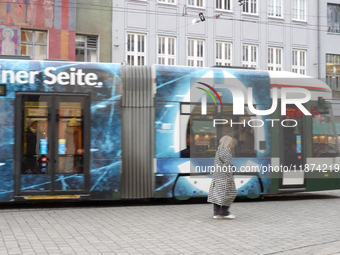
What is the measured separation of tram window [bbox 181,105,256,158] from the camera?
452 inches

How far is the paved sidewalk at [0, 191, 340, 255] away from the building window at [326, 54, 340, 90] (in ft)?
71.8

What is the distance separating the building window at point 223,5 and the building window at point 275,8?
2.87 meters

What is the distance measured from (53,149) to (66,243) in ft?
13.4

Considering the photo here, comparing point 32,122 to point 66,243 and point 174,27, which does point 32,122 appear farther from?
point 174,27

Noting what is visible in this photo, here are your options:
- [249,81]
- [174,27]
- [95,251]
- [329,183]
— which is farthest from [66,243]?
[174,27]

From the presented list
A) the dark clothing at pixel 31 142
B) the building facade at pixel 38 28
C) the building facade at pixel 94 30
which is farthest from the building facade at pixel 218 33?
the dark clothing at pixel 31 142

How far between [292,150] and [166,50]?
15.2 metres

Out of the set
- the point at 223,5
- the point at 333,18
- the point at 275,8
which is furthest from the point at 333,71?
the point at 223,5

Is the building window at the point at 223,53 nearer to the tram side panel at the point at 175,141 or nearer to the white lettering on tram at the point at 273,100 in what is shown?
the white lettering on tram at the point at 273,100

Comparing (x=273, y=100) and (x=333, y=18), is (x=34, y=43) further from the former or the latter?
(x=333, y=18)

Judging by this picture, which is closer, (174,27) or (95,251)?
(95,251)

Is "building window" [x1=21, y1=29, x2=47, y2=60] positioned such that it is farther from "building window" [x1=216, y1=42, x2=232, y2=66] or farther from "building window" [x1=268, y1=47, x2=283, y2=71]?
"building window" [x1=268, y1=47, x2=283, y2=71]

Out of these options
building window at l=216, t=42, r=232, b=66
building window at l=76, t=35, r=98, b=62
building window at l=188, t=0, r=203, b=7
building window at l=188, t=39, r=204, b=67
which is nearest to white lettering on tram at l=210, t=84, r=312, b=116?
building window at l=76, t=35, r=98, b=62

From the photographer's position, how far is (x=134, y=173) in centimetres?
1120
